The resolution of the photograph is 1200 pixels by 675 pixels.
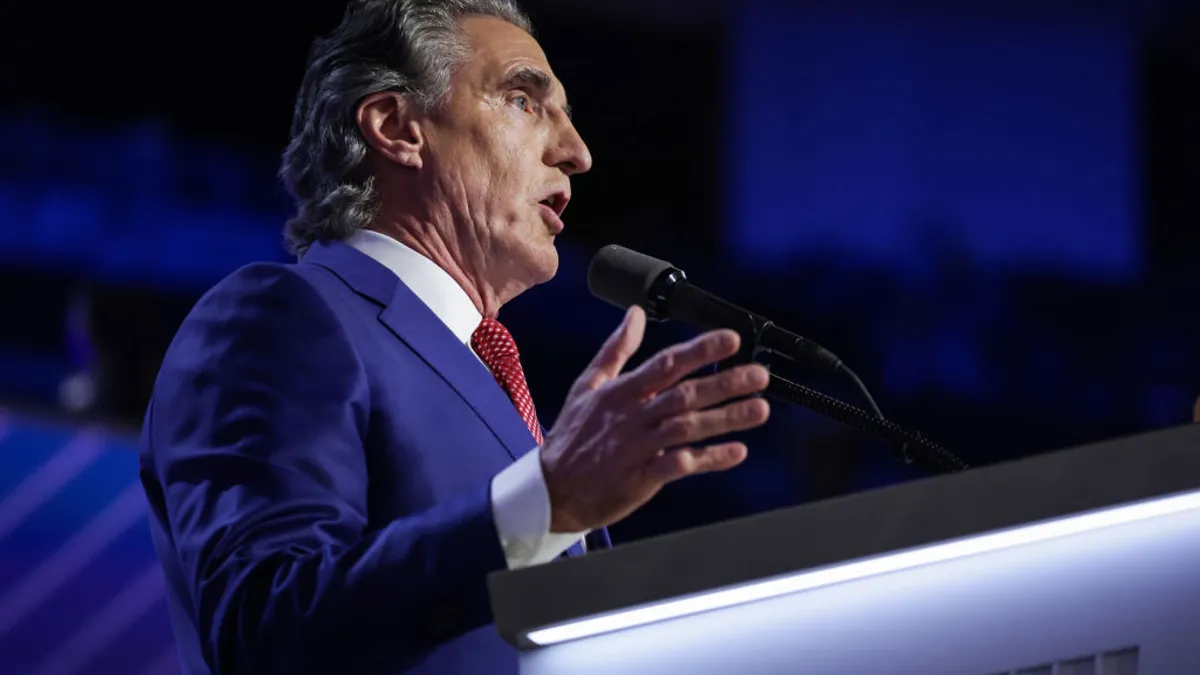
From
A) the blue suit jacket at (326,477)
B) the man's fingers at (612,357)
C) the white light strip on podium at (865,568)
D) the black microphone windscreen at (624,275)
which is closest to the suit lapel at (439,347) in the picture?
the blue suit jacket at (326,477)

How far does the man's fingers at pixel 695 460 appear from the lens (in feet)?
2.89

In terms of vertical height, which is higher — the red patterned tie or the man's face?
the man's face

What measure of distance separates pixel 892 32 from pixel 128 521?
2440 millimetres

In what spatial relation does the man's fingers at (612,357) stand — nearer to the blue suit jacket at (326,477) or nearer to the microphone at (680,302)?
the blue suit jacket at (326,477)

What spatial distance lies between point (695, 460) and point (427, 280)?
0.69 meters

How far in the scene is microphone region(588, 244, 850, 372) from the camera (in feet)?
4.11

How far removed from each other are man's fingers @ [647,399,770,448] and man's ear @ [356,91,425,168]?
0.80m

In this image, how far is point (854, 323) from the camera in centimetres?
354

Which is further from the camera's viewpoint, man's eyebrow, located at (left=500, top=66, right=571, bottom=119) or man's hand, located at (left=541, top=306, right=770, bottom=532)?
man's eyebrow, located at (left=500, top=66, right=571, bottom=119)

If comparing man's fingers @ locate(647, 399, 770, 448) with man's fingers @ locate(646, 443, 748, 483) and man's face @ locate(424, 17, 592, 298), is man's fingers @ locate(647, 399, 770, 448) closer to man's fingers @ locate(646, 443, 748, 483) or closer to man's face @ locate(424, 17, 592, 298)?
man's fingers @ locate(646, 443, 748, 483)

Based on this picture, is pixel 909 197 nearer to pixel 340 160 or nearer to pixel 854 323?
pixel 854 323

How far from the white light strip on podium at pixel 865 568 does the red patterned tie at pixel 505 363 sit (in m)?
0.60

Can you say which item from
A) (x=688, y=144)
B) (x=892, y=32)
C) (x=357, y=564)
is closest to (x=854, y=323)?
(x=688, y=144)

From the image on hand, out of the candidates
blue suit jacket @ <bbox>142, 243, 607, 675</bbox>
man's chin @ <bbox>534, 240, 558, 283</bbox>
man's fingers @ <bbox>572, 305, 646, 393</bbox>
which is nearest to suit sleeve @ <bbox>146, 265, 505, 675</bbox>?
blue suit jacket @ <bbox>142, 243, 607, 675</bbox>
